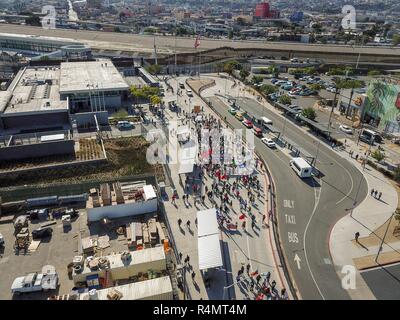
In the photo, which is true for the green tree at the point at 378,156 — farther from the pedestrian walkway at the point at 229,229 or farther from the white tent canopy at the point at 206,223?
the white tent canopy at the point at 206,223

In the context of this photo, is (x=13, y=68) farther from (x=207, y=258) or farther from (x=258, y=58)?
(x=207, y=258)

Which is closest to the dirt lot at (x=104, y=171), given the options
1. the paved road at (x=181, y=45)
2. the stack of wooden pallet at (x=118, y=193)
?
the stack of wooden pallet at (x=118, y=193)

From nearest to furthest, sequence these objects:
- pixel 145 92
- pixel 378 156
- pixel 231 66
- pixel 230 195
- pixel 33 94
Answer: pixel 230 195, pixel 378 156, pixel 33 94, pixel 145 92, pixel 231 66

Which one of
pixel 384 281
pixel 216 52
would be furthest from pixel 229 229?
pixel 216 52

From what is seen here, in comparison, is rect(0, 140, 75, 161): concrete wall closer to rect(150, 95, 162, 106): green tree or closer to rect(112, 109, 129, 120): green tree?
rect(112, 109, 129, 120): green tree

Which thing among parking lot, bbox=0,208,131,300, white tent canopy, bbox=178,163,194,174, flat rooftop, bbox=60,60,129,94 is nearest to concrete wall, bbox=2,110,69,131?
flat rooftop, bbox=60,60,129,94

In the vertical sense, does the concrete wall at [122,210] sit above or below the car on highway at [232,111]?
below

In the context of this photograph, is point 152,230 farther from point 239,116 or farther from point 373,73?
point 373,73
